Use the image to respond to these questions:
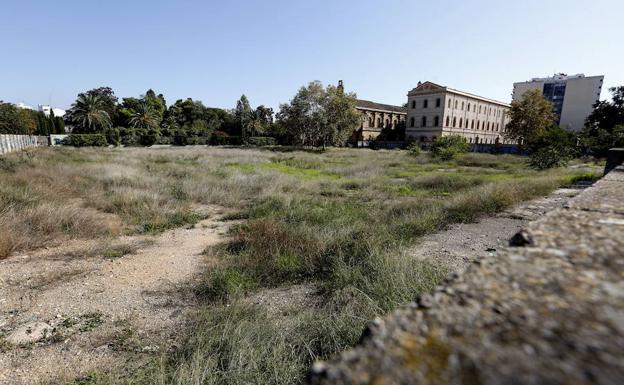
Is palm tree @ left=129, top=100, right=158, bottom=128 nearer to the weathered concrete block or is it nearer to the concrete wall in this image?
the concrete wall

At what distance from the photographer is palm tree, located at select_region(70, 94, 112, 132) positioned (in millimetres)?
52062

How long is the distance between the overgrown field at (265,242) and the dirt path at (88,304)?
399 mm

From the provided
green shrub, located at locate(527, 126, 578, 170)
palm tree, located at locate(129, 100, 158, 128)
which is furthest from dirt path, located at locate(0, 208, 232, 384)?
palm tree, located at locate(129, 100, 158, 128)

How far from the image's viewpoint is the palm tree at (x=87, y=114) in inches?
2050

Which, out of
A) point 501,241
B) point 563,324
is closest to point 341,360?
point 563,324

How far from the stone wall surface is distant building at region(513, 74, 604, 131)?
333 ft

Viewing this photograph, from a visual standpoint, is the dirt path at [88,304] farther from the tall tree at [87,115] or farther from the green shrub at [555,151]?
the tall tree at [87,115]

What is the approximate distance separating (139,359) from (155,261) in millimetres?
3052

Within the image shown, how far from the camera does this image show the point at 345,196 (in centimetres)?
1328

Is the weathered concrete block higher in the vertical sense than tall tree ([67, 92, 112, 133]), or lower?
lower

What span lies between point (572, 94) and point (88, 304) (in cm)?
11239

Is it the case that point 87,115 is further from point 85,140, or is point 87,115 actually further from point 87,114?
point 85,140

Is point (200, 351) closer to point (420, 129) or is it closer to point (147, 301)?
point (147, 301)

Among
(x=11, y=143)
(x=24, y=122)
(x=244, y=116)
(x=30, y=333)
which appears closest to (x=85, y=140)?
(x=24, y=122)
